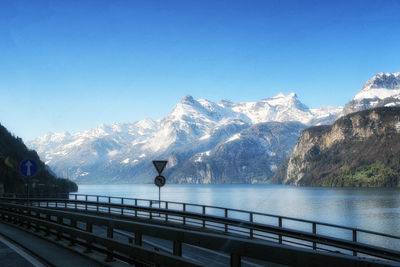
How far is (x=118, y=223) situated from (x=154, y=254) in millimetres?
2107

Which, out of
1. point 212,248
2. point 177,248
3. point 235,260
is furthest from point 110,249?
point 235,260

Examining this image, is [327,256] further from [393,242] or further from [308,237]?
[393,242]

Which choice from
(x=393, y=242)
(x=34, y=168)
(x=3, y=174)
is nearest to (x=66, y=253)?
(x=34, y=168)

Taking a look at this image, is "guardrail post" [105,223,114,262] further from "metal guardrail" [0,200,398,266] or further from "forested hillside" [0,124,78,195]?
"forested hillside" [0,124,78,195]

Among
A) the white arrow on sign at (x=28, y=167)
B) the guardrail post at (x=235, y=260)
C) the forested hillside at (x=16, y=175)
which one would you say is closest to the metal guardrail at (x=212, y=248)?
the guardrail post at (x=235, y=260)

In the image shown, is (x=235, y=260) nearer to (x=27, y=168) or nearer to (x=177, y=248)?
(x=177, y=248)

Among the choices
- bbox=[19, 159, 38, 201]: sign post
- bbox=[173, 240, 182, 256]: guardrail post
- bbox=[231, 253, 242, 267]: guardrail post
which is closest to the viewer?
bbox=[231, 253, 242, 267]: guardrail post

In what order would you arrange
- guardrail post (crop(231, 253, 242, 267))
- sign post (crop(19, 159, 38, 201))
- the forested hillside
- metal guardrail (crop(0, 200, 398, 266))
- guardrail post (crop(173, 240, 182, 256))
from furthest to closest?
the forested hillside → sign post (crop(19, 159, 38, 201)) → guardrail post (crop(173, 240, 182, 256)) → guardrail post (crop(231, 253, 242, 267)) → metal guardrail (crop(0, 200, 398, 266))

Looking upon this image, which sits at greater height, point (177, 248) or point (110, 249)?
point (177, 248)

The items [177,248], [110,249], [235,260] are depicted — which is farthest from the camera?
[110,249]

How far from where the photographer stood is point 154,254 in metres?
8.98

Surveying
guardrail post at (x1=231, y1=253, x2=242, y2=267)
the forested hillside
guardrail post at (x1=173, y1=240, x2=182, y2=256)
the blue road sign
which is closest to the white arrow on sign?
the blue road sign

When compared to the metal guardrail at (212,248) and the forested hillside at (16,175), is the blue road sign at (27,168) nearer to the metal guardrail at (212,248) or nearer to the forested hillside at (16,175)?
the metal guardrail at (212,248)

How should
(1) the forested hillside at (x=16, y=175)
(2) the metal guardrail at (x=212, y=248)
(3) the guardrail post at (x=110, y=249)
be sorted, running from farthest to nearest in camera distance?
(1) the forested hillside at (x=16, y=175) < (3) the guardrail post at (x=110, y=249) < (2) the metal guardrail at (x=212, y=248)
